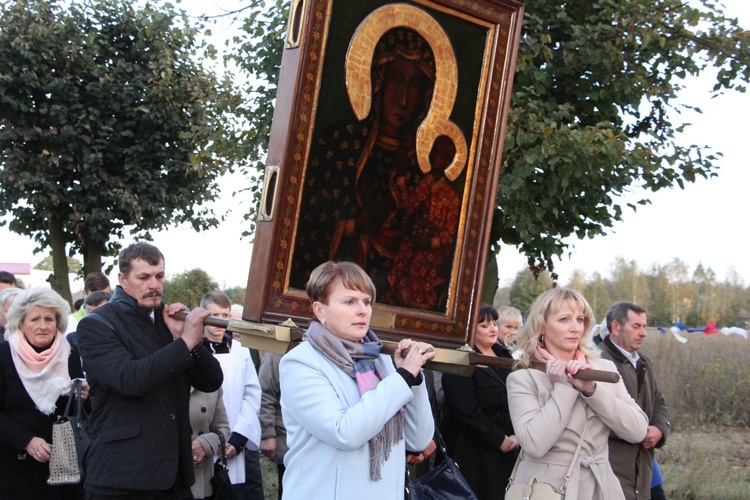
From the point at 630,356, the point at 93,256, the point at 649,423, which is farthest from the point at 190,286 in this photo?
the point at 649,423

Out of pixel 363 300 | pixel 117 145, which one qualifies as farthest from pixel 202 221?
pixel 363 300

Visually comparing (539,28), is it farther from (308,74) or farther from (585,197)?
(308,74)

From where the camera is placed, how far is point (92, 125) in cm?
1419

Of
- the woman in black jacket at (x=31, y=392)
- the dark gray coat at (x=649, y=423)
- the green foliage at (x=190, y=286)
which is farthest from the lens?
the green foliage at (x=190, y=286)

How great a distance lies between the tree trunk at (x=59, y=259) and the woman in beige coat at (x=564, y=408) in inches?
463

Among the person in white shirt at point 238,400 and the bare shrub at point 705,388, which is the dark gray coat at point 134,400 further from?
the bare shrub at point 705,388

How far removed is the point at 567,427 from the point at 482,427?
1.58 meters

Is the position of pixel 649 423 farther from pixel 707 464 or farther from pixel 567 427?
pixel 707 464

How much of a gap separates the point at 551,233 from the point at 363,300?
623 centimetres

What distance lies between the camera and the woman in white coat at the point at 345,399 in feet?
10.4

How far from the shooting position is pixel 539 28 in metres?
8.53

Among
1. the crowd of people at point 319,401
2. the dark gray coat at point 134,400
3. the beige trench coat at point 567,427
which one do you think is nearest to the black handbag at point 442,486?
the crowd of people at point 319,401

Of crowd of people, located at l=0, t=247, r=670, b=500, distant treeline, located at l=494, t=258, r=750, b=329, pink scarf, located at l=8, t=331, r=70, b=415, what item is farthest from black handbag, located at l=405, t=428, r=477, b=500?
distant treeline, located at l=494, t=258, r=750, b=329

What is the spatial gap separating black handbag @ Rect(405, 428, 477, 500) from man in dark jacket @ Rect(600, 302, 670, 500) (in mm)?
2133
